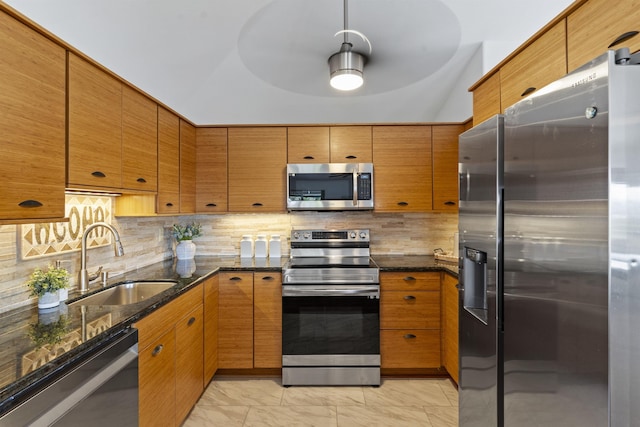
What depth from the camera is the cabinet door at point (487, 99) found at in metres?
1.91

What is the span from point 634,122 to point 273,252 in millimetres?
2886

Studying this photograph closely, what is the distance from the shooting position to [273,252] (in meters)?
3.37

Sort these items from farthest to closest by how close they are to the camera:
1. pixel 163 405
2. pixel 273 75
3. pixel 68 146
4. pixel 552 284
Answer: pixel 273 75, pixel 163 405, pixel 68 146, pixel 552 284

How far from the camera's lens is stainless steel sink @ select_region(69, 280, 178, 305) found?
2.16m

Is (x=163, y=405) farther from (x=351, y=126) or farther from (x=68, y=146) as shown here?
(x=351, y=126)

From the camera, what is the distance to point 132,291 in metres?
2.32

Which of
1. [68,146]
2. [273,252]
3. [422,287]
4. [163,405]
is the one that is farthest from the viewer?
[273,252]

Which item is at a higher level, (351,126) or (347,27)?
(347,27)

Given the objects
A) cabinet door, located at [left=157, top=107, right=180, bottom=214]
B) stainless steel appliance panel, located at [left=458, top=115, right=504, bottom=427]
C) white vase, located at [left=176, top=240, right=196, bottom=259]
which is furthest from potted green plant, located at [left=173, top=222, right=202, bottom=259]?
stainless steel appliance panel, located at [left=458, top=115, right=504, bottom=427]

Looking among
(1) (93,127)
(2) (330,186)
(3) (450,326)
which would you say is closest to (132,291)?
(1) (93,127)

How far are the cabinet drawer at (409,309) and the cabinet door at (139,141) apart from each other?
1.97m

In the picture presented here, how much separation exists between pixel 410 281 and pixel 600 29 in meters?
2.01

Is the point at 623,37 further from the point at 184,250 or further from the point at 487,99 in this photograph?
the point at 184,250

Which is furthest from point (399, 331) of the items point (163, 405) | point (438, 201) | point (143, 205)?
point (143, 205)
